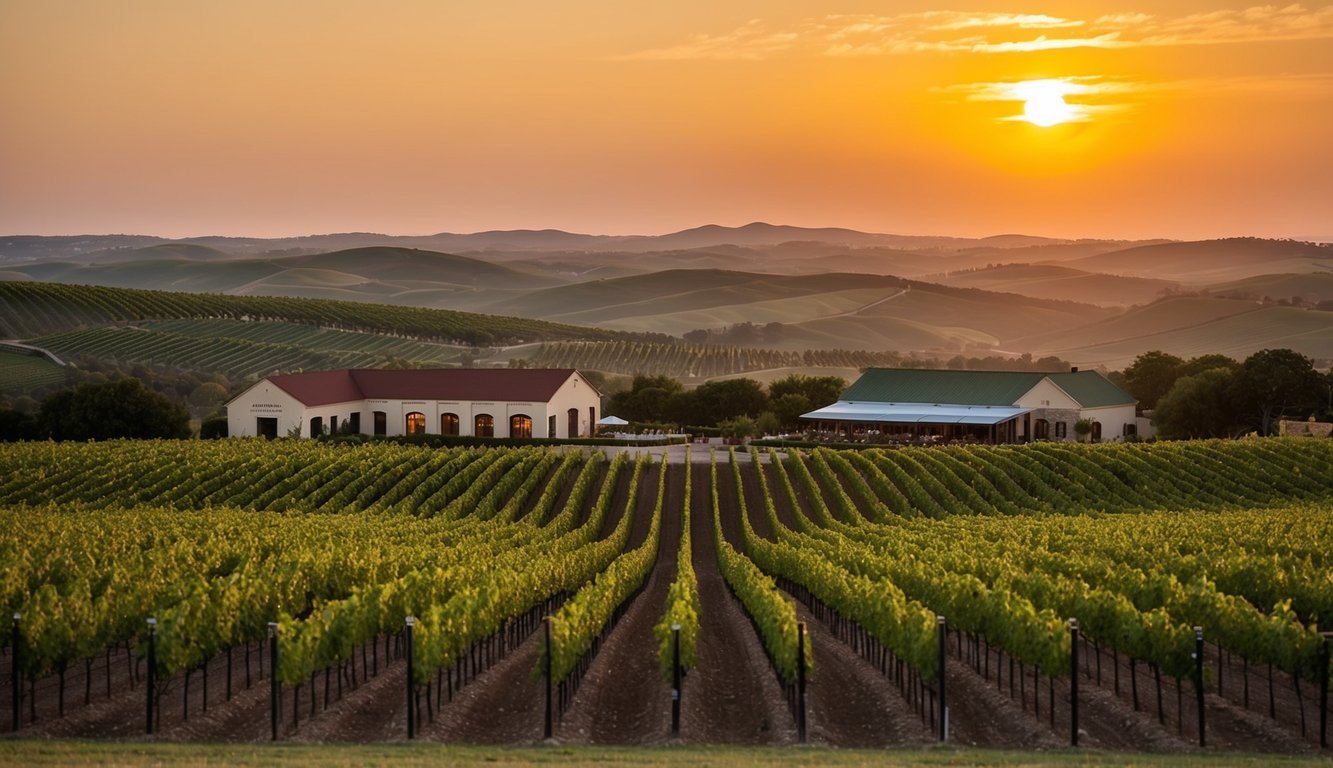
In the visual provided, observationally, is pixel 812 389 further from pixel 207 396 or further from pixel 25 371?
pixel 25 371

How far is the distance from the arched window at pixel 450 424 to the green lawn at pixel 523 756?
54.2m

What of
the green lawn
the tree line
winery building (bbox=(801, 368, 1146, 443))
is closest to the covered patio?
winery building (bbox=(801, 368, 1146, 443))

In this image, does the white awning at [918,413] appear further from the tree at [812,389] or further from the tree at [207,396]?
the tree at [207,396]

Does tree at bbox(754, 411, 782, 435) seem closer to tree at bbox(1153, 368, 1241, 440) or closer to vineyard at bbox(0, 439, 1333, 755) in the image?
tree at bbox(1153, 368, 1241, 440)

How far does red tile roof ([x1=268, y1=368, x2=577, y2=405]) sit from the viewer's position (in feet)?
232

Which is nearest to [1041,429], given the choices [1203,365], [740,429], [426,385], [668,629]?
[740,429]

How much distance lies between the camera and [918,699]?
840 inches

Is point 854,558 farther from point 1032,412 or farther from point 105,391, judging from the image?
point 105,391

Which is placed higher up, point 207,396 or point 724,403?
point 207,396

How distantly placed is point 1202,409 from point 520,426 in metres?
43.0

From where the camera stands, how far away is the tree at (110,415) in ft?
231

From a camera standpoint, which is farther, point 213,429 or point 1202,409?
point 1202,409

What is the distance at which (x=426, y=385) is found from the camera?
73312 millimetres

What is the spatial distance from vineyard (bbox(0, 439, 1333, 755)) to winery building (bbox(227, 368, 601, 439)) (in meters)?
23.7
